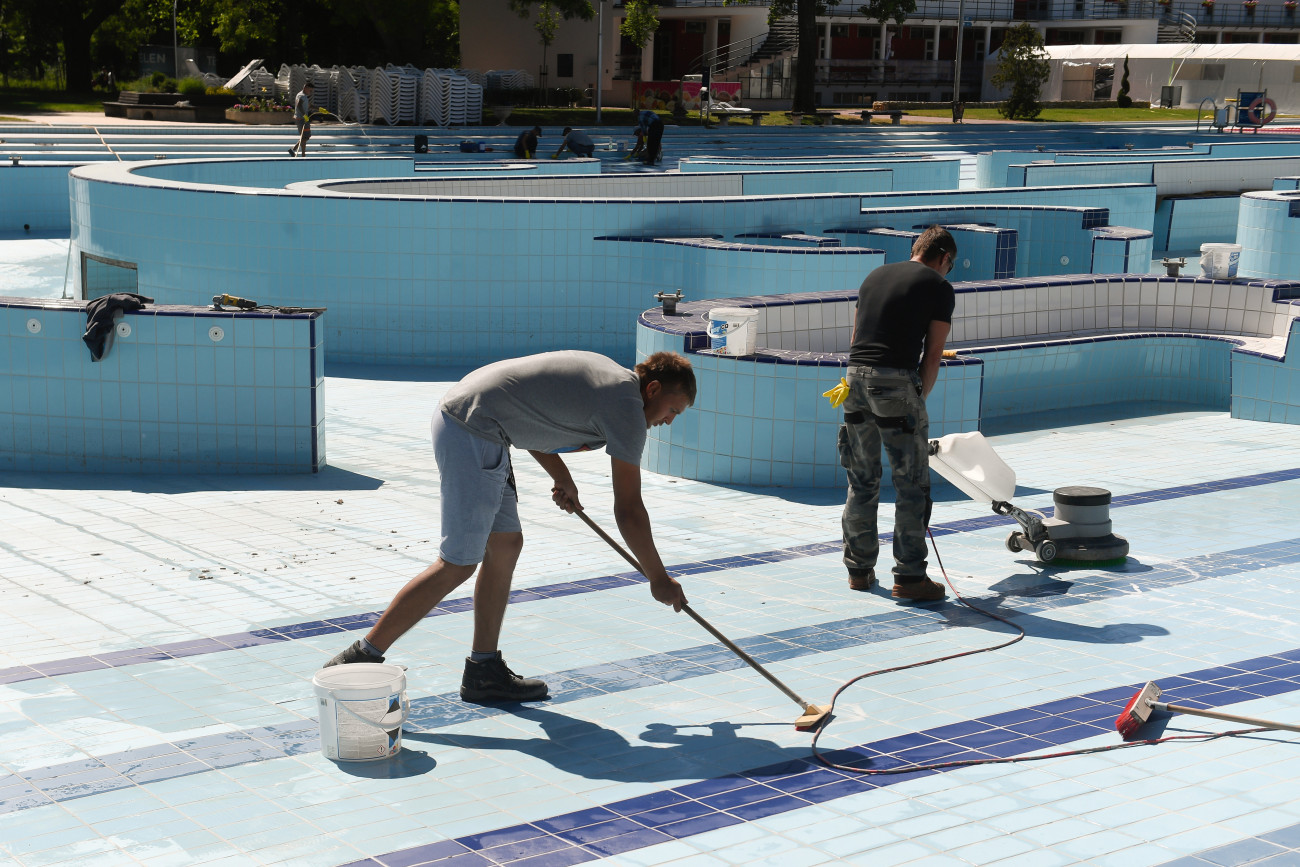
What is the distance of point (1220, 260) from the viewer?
450 inches

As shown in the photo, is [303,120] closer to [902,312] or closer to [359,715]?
[902,312]

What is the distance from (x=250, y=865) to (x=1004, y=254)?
475 inches

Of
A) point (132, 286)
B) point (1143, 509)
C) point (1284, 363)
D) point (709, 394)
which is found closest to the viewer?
point (1143, 509)

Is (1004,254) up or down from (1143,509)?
up

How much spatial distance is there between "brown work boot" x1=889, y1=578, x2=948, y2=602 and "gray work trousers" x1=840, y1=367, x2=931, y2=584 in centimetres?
2

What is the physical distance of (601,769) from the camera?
446cm

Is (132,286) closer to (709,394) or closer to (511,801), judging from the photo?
(709,394)

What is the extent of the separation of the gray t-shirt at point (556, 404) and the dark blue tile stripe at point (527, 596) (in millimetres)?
1583

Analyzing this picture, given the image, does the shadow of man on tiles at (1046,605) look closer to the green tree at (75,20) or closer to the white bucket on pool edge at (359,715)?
the white bucket on pool edge at (359,715)

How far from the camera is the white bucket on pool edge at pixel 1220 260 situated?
449 inches

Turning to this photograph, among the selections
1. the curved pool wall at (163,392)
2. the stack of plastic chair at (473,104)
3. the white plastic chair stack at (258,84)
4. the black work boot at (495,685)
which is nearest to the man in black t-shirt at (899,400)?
the black work boot at (495,685)

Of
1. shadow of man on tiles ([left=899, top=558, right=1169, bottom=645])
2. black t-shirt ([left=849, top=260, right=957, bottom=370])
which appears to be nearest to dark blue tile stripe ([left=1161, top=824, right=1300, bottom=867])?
shadow of man on tiles ([left=899, top=558, right=1169, bottom=645])

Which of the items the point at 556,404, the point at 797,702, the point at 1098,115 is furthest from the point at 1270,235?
the point at 1098,115

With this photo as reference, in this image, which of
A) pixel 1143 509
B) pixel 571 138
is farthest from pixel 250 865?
pixel 571 138
